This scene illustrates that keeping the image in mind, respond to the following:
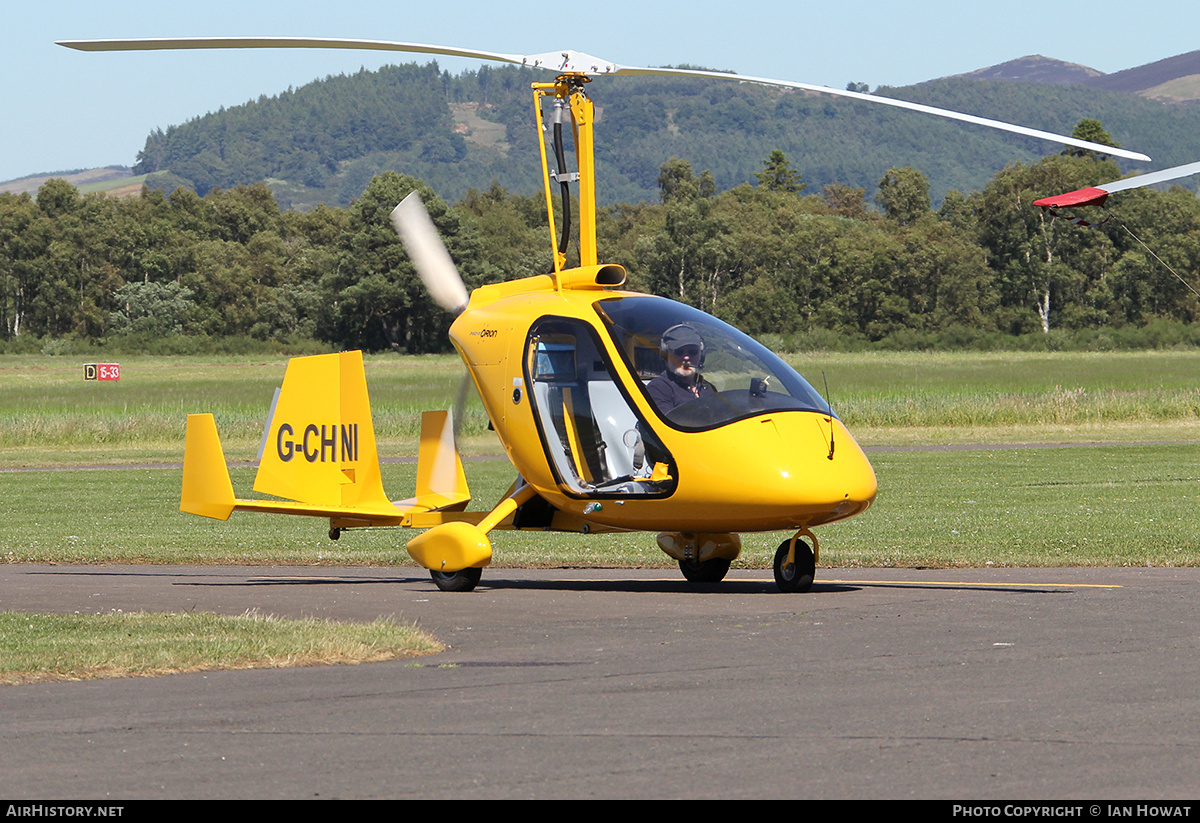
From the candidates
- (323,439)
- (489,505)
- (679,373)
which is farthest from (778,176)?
(679,373)

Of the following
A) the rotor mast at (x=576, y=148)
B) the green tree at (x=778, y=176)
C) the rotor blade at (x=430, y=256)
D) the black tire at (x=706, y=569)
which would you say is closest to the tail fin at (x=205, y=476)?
the rotor blade at (x=430, y=256)

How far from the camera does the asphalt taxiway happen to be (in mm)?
5949

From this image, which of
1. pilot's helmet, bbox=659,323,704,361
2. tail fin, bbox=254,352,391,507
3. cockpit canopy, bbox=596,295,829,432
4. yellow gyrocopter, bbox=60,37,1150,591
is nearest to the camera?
yellow gyrocopter, bbox=60,37,1150,591

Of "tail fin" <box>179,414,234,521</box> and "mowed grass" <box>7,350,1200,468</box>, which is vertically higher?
"tail fin" <box>179,414,234,521</box>

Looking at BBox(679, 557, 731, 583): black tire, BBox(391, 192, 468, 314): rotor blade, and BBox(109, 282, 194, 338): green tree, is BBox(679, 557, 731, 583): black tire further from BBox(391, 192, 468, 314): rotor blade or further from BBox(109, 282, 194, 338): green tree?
BBox(109, 282, 194, 338): green tree

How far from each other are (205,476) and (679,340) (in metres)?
4.90

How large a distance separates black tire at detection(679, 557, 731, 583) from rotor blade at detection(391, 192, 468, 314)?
126 inches

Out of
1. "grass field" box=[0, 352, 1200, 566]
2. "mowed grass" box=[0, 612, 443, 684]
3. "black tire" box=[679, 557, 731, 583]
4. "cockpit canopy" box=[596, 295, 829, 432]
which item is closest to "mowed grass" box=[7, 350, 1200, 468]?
"grass field" box=[0, 352, 1200, 566]

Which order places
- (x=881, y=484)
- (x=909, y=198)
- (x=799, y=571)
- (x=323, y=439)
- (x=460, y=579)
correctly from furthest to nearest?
(x=909, y=198)
(x=881, y=484)
(x=323, y=439)
(x=460, y=579)
(x=799, y=571)

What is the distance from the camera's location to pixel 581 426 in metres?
12.8

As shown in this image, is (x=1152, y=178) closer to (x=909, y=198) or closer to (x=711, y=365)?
(x=711, y=365)

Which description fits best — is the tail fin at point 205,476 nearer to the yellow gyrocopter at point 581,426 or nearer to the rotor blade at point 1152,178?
the yellow gyrocopter at point 581,426
